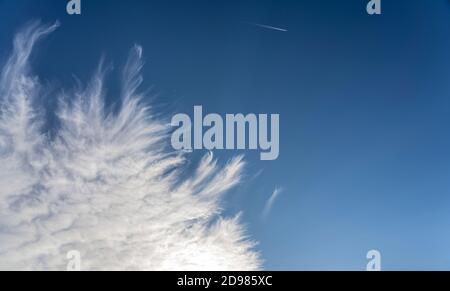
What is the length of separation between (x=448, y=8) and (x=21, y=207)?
3589mm

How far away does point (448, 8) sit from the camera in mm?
2779

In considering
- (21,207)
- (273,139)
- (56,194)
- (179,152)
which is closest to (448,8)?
(273,139)

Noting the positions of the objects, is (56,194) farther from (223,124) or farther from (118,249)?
(223,124)

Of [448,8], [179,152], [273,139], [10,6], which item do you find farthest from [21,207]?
[448,8]

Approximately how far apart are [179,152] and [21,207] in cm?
124

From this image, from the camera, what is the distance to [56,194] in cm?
265

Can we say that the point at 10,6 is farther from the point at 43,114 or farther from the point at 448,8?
the point at 448,8
